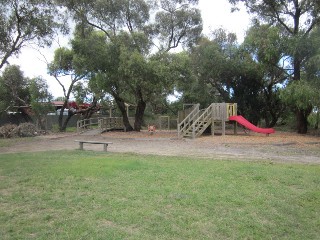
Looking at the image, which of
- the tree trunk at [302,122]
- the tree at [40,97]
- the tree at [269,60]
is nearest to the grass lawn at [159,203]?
the tree at [269,60]

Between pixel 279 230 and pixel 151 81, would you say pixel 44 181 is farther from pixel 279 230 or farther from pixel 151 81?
pixel 151 81

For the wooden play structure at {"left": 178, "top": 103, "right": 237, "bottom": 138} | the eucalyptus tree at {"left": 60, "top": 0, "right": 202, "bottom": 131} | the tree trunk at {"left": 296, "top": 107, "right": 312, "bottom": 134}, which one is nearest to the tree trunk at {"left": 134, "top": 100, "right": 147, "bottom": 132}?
the eucalyptus tree at {"left": 60, "top": 0, "right": 202, "bottom": 131}

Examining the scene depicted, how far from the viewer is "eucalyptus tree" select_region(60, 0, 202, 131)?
20250mm

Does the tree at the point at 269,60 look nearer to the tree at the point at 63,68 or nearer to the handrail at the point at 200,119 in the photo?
the handrail at the point at 200,119

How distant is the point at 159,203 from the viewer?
541 centimetres

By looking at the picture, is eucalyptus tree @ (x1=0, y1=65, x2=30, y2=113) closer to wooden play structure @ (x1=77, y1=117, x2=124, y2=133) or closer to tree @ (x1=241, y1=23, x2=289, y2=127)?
wooden play structure @ (x1=77, y1=117, x2=124, y2=133)

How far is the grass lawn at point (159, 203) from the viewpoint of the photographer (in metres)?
4.39

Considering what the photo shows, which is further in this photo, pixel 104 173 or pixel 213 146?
pixel 213 146

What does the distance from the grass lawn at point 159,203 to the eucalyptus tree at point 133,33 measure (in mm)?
12657

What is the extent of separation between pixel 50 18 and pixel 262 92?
18.2 meters

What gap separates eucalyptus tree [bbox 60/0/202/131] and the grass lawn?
41.5 feet

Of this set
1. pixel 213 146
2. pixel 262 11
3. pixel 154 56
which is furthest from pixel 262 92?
pixel 213 146

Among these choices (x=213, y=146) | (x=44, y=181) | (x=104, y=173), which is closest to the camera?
(x=44, y=181)

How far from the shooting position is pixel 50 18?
17.7 m
